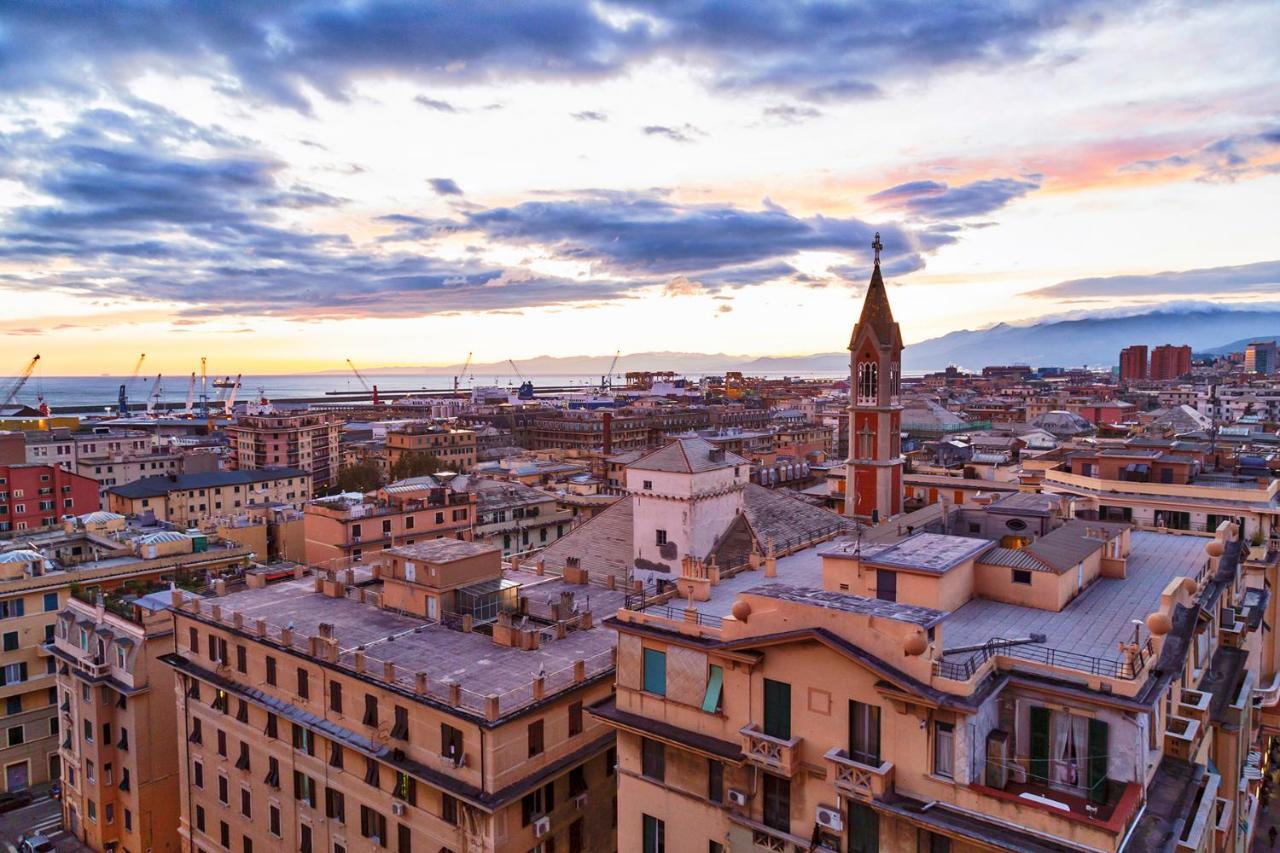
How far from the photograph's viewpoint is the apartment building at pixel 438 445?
122812 mm

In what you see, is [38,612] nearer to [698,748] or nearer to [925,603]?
[698,748]

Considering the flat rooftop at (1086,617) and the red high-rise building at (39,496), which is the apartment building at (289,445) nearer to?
the red high-rise building at (39,496)

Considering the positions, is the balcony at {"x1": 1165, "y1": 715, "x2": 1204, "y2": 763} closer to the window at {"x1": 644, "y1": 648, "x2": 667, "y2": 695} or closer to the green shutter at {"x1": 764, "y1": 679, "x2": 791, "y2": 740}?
the green shutter at {"x1": 764, "y1": 679, "x2": 791, "y2": 740}

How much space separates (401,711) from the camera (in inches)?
1013

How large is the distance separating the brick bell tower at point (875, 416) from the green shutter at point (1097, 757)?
139 ft

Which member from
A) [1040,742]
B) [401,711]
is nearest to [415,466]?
[401,711]

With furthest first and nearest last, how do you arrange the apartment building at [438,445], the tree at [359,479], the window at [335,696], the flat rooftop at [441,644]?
the apartment building at [438,445] < the tree at [359,479] < the window at [335,696] < the flat rooftop at [441,644]

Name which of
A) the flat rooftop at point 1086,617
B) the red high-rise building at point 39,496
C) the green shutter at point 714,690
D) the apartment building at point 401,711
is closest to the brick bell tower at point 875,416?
the apartment building at point 401,711

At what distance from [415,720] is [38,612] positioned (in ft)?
113

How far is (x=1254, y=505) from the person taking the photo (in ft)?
126

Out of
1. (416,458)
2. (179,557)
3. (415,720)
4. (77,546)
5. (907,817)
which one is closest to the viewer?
(907,817)

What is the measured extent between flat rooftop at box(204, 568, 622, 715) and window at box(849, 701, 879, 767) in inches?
425

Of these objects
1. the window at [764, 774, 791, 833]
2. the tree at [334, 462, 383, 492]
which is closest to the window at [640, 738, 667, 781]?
the window at [764, 774, 791, 833]

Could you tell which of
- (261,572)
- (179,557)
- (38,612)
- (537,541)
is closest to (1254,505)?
(261,572)
